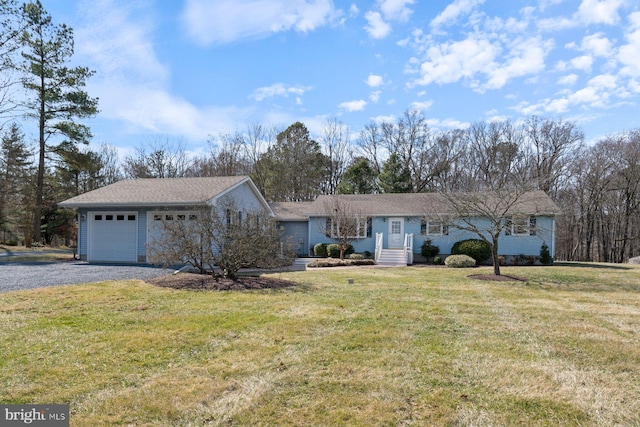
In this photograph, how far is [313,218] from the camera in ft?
72.2

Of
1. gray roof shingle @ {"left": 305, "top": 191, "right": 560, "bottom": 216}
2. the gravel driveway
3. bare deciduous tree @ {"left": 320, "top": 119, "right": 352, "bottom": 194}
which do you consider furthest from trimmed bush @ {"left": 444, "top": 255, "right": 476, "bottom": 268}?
bare deciduous tree @ {"left": 320, "top": 119, "right": 352, "bottom": 194}

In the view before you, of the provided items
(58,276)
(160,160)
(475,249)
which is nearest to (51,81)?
(160,160)

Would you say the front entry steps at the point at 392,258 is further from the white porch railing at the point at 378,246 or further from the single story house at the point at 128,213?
the single story house at the point at 128,213

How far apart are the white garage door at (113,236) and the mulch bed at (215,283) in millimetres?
6538

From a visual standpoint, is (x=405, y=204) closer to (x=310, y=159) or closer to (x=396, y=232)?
(x=396, y=232)

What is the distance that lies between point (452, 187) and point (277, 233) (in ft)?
79.2

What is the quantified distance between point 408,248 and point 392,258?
1.03 metres

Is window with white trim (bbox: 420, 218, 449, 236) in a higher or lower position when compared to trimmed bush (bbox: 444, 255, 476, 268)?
higher

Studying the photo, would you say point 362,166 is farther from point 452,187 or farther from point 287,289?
point 287,289

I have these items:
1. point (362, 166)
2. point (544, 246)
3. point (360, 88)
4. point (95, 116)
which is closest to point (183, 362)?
point (360, 88)

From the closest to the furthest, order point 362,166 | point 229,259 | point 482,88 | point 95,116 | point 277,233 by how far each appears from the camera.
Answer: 1. point 229,259
2. point 277,233
3. point 482,88
4. point 95,116
5. point 362,166

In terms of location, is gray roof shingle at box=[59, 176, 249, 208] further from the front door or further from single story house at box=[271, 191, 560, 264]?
the front door

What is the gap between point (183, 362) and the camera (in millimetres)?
4156

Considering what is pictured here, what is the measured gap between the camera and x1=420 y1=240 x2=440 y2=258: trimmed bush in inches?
761
